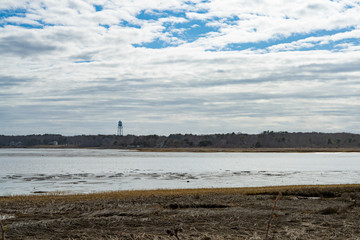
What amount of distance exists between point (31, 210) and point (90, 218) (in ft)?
11.2

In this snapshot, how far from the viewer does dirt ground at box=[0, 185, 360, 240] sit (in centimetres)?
1212

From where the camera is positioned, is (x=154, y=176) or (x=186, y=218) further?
(x=154, y=176)

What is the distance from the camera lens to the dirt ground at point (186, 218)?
12117 mm

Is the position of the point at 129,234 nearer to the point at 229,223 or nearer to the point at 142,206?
the point at 229,223

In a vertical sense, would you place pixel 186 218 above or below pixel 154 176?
above

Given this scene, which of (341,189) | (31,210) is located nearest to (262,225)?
(31,210)

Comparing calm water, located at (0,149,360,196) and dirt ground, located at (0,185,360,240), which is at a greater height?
dirt ground, located at (0,185,360,240)

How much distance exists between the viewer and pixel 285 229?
42.2ft

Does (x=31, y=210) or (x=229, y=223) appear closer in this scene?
(x=229, y=223)

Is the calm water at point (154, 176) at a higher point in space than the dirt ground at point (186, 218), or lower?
lower

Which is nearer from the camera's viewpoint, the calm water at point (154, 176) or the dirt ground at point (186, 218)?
the dirt ground at point (186, 218)

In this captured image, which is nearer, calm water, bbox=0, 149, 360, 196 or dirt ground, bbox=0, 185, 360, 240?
dirt ground, bbox=0, 185, 360, 240

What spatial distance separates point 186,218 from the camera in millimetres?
14688

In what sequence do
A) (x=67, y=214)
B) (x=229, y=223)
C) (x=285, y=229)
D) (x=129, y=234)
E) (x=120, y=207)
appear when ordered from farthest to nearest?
(x=120, y=207) → (x=67, y=214) → (x=229, y=223) → (x=285, y=229) → (x=129, y=234)
